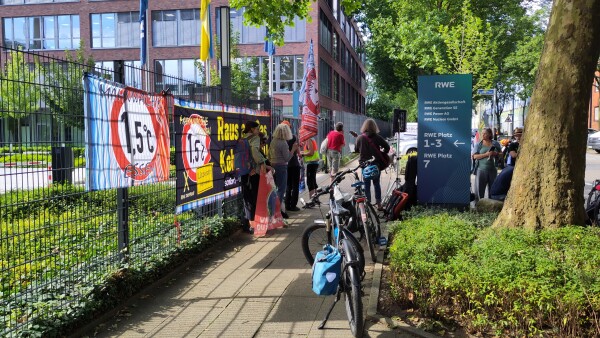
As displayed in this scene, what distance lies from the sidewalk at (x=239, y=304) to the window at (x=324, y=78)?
3134 cm

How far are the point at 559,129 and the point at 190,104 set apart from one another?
14.2 ft

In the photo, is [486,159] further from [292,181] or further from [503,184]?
[292,181]

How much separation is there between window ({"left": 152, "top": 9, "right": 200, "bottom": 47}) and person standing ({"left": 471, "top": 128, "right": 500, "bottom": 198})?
29766 mm

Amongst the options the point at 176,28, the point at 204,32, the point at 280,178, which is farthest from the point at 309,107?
the point at 176,28

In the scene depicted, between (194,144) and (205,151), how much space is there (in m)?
0.36

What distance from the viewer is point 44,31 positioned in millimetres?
39281

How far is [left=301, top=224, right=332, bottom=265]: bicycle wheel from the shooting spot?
6516mm

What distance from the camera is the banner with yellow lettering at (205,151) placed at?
21.9 feet

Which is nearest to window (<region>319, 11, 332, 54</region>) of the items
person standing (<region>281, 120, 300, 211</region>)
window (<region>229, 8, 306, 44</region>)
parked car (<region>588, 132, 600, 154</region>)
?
window (<region>229, 8, 306, 44</region>)

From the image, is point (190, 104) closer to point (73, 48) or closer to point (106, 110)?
point (106, 110)

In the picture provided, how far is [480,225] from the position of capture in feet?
23.6

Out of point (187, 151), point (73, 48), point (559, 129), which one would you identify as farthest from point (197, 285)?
point (73, 48)

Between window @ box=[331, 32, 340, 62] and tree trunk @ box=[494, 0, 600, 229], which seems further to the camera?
window @ box=[331, 32, 340, 62]

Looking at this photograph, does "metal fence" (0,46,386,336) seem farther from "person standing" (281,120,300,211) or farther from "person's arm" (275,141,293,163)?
"person standing" (281,120,300,211)
